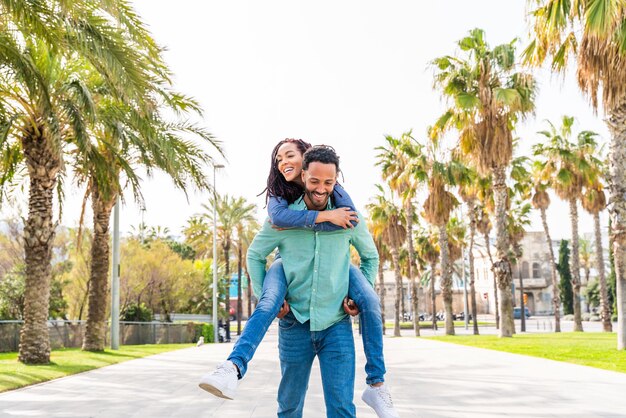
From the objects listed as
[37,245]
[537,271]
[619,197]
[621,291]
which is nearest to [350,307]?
[37,245]

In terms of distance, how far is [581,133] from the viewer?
3425 centimetres

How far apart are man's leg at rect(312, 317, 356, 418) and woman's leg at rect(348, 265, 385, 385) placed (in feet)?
0.32

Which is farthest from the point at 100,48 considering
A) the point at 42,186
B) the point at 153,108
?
the point at 42,186

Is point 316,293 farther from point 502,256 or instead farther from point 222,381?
point 502,256

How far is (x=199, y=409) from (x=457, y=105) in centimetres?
1973

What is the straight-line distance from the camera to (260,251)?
3.47m

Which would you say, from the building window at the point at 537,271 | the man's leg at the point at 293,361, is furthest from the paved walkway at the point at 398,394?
the building window at the point at 537,271

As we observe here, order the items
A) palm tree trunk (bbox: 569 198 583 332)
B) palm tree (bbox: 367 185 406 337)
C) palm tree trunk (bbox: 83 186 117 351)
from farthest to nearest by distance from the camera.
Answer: palm tree (bbox: 367 185 406 337) → palm tree trunk (bbox: 569 198 583 332) → palm tree trunk (bbox: 83 186 117 351)

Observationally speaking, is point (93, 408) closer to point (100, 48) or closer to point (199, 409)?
point (199, 409)

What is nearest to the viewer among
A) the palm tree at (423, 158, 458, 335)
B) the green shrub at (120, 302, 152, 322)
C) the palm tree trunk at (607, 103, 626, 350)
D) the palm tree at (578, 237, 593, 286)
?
the palm tree trunk at (607, 103, 626, 350)

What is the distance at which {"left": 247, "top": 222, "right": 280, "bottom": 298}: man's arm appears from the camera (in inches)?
135

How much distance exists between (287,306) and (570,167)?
34062 mm

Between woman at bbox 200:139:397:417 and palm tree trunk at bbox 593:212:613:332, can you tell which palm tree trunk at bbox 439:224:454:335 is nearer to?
palm tree trunk at bbox 593:212:613:332

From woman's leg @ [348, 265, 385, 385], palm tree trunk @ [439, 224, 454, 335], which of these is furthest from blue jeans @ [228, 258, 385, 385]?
palm tree trunk @ [439, 224, 454, 335]
